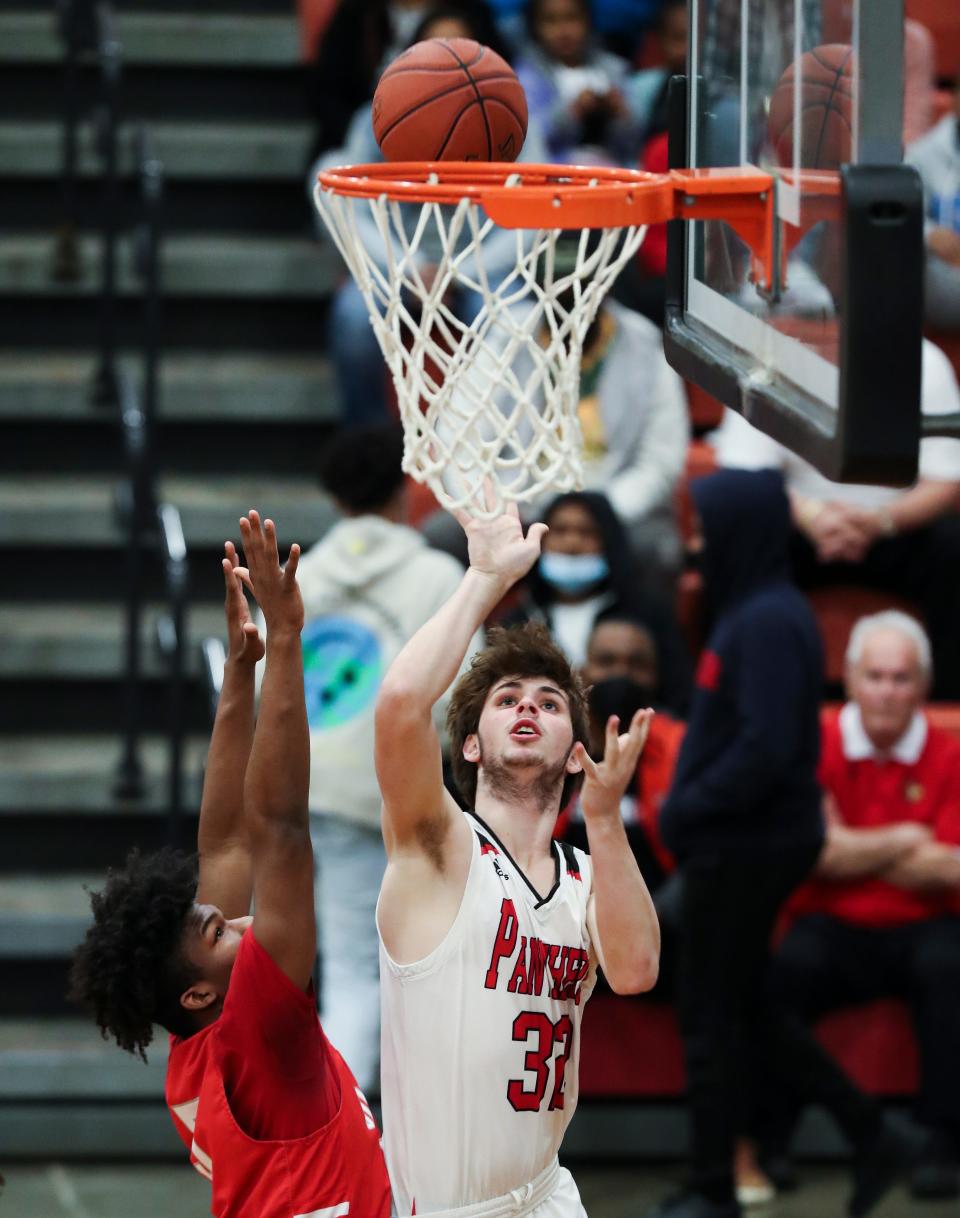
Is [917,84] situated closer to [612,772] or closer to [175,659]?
[175,659]

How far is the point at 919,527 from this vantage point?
731 centimetres

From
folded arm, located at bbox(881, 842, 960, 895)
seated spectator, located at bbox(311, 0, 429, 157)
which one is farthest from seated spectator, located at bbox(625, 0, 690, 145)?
folded arm, located at bbox(881, 842, 960, 895)

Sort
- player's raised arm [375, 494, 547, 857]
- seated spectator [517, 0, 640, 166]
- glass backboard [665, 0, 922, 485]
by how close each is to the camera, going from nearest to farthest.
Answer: glass backboard [665, 0, 922, 485]
player's raised arm [375, 494, 547, 857]
seated spectator [517, 0, 640, 166]

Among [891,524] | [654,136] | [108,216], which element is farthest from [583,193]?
[108,216]

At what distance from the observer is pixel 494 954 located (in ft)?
13.4

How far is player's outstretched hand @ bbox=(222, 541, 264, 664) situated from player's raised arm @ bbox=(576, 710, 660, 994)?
0.65 meters

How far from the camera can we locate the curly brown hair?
4.34m

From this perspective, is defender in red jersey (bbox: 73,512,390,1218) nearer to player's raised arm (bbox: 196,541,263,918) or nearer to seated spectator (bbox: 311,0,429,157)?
player's raised arm (bbox: 196,541,263,918)

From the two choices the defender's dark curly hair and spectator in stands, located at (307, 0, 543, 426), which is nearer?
the defender's dark curly hair

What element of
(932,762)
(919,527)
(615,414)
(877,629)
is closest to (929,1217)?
(932,762)

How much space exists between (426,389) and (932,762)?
2915mm

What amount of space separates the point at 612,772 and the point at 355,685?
224 cm

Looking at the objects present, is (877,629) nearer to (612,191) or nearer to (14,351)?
(612,191)

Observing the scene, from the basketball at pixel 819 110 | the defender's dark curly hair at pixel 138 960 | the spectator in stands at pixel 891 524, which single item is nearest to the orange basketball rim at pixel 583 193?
the basketball at pixel 819 110
